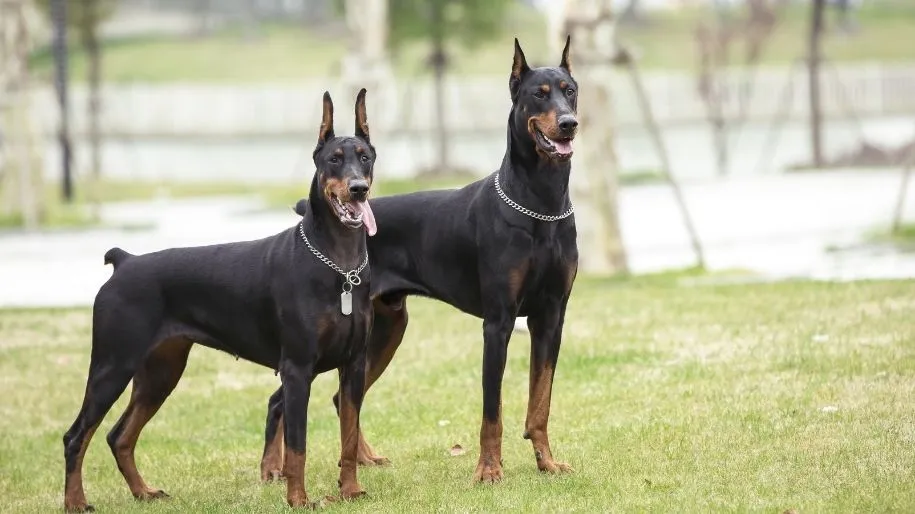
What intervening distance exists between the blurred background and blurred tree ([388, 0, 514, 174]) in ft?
0.19

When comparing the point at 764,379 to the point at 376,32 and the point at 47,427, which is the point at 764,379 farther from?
the point at 376,32

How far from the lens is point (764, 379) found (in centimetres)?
1036

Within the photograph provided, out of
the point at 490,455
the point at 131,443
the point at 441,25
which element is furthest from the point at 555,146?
the point at 441,25

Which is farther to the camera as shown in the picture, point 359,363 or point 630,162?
point 630,162

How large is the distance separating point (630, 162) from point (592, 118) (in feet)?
93.9

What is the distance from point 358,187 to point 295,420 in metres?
1.21

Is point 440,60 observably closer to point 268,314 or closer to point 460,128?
point 460,128

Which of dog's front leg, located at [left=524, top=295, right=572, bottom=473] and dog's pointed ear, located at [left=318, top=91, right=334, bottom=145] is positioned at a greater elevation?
dog's pointed ear, located at [left=318, top=91, right=334, bottom=145]

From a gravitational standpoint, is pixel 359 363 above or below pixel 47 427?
above

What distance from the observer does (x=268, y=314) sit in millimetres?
8031

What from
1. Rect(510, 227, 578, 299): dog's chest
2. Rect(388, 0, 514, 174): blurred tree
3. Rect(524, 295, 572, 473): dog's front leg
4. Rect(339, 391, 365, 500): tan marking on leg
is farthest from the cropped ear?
Rect(388, 0, 514, 174): blurred tree

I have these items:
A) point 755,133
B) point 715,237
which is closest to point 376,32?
point 715,237

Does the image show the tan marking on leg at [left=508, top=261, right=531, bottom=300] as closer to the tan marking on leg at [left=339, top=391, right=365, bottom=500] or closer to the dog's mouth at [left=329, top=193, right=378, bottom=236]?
the dog's mouth at [left=329, top=193, right=378, bottom=236]

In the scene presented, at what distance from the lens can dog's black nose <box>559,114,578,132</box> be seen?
25.3ft
